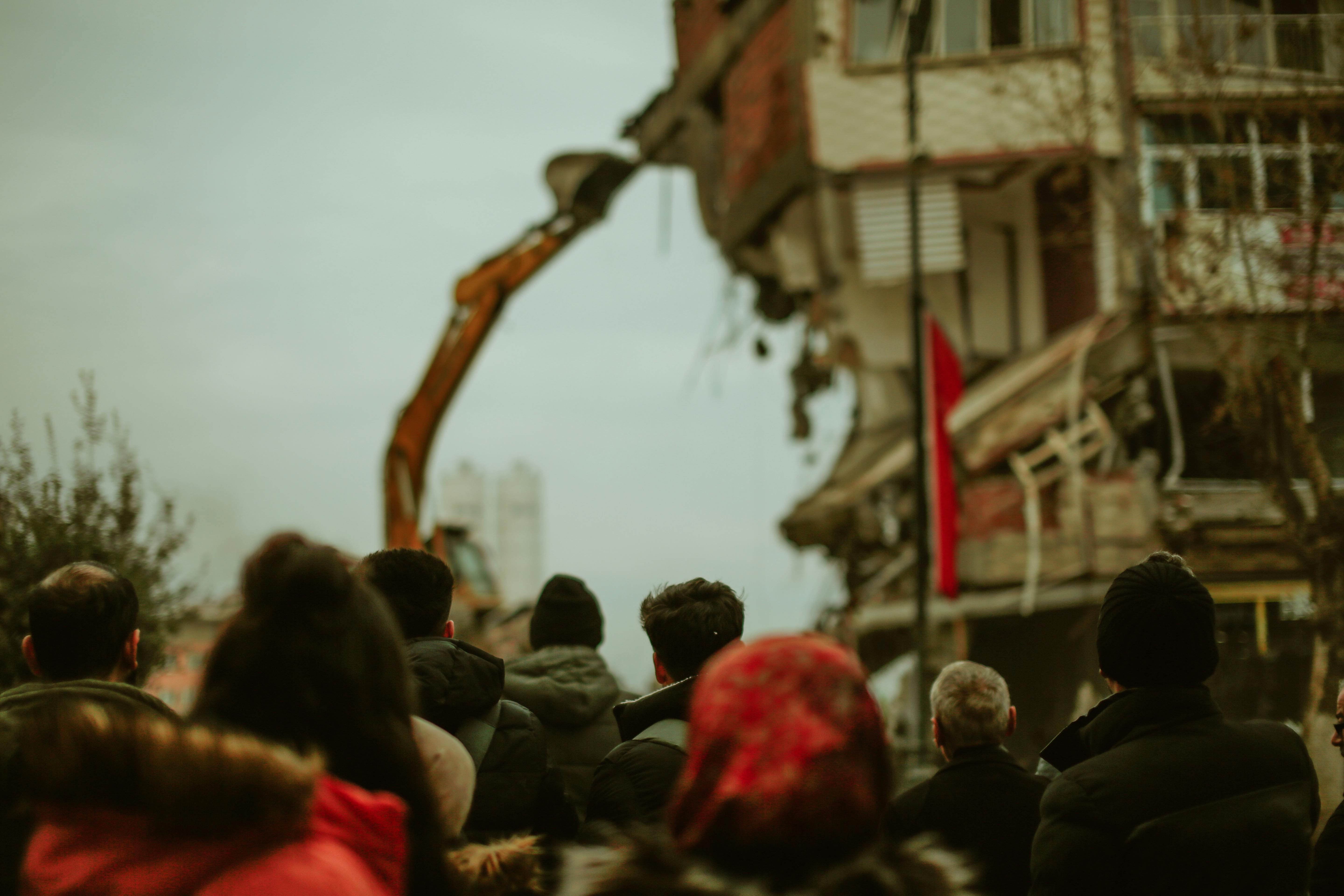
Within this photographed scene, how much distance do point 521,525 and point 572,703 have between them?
6047cm

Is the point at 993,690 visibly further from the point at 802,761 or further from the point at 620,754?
the point at 802,761

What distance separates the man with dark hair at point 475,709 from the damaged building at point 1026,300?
936 cm

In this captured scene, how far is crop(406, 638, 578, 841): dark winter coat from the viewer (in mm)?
3244

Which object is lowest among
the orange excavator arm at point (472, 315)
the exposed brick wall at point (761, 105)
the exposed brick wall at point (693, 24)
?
the orange excavator arm at point (472, 315)

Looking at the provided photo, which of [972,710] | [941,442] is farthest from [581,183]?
[972,710]

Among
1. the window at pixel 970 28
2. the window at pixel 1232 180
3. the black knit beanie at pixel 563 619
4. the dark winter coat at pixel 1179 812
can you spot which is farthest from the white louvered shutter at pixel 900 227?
the dark winter coat at pixel 1179 812

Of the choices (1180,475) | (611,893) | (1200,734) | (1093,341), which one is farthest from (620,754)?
(1180,475)

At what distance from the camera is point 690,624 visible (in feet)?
11.7

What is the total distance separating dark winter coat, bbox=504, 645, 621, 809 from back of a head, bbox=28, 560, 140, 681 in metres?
1.50

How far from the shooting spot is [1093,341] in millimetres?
15461

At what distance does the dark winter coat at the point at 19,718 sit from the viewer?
2898 millimetres

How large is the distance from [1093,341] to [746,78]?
7.05m

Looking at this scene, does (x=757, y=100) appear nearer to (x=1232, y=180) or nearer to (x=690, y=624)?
(x=1232, y=180)

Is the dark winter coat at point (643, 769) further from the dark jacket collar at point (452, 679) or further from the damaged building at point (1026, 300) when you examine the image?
the damaged building at point (1026, 300)
